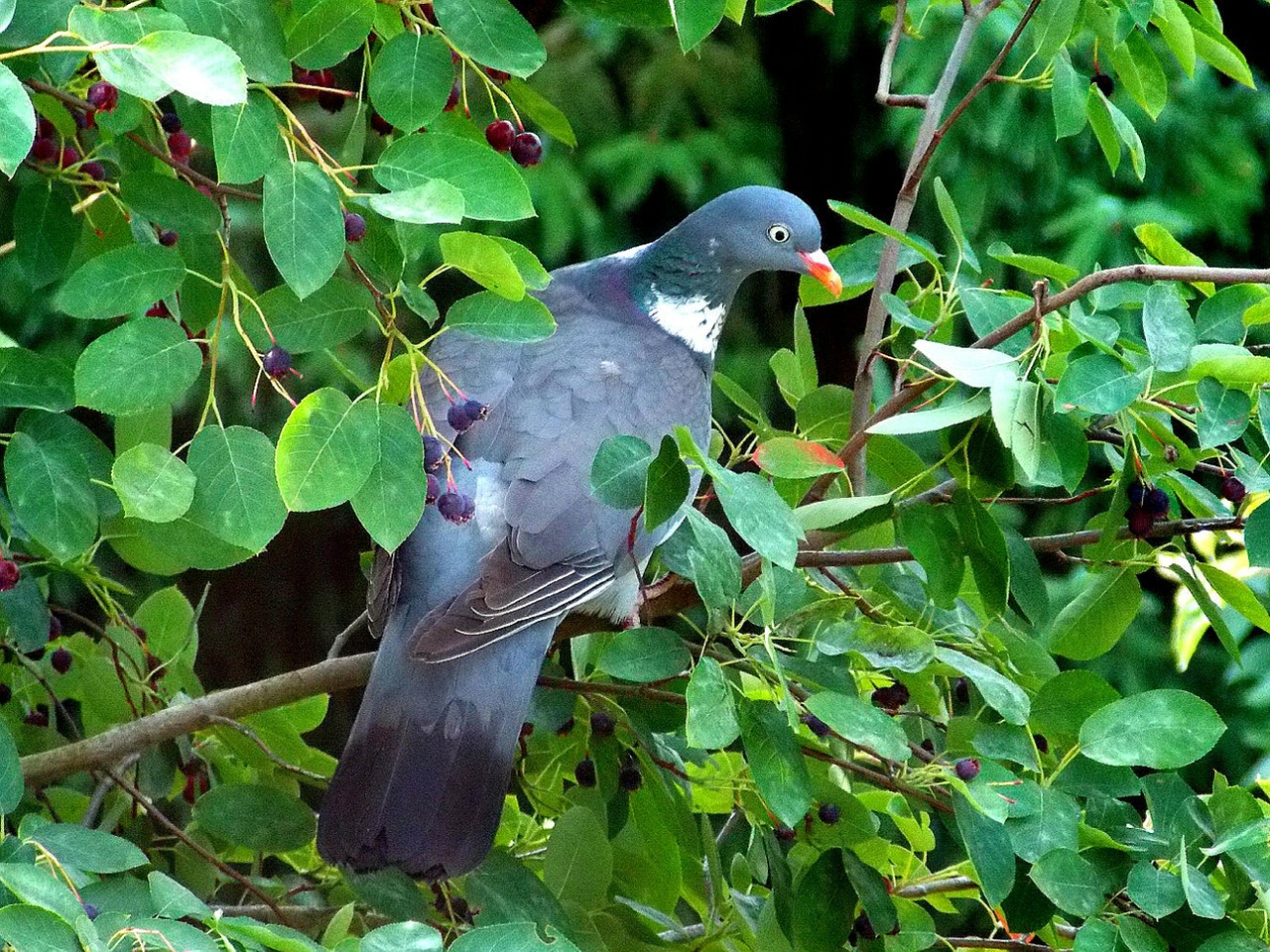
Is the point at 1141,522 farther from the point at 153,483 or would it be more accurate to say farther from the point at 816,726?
the point at 153,483

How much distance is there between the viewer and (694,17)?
1.09 metres

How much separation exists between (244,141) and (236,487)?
246 mm

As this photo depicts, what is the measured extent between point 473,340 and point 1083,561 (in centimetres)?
77

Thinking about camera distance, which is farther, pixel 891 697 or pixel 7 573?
pixel 891 697

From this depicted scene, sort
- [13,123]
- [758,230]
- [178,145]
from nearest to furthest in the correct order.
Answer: [13,123] < [178,145] < [758,230]

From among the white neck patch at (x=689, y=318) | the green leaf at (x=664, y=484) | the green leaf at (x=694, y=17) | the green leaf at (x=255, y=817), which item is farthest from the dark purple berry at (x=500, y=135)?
the white neck patch at (x=689, y=318)

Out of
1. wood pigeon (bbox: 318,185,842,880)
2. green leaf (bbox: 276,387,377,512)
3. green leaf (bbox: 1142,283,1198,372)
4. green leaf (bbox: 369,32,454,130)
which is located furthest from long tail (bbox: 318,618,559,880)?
green leaf (bbox: 1142,283,1198,372)

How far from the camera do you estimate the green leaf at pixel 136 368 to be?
3.52 ft

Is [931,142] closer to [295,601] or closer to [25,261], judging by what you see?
[25,261]

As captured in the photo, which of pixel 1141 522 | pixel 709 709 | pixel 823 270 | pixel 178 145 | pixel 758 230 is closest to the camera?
pixel 709 709

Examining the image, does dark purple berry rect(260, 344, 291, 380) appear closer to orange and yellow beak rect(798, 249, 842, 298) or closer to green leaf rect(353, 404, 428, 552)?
green leaf rect(353, 404, 428, 552)

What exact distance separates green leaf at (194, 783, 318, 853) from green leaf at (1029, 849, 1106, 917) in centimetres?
69

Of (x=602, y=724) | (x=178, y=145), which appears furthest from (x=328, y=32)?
(x=602, y=724)

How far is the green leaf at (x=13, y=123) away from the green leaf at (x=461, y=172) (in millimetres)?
322
